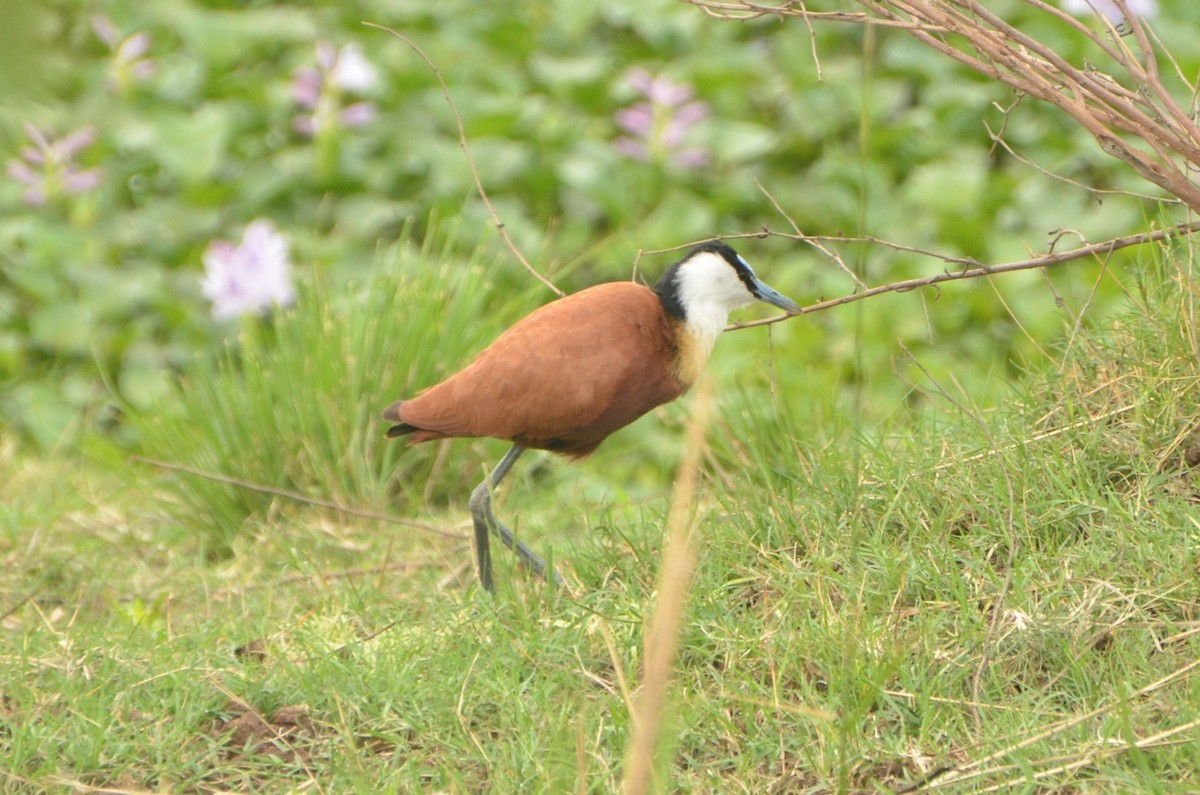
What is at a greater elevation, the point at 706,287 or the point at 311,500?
the point at 706,287

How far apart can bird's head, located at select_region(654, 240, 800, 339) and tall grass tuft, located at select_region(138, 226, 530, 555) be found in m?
1.16

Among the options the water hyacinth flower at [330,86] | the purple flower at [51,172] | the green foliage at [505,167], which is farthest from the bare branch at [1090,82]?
the purple flower at [51,172]

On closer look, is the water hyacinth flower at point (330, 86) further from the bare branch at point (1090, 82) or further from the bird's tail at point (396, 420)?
the bare branch at point (1090, 82)

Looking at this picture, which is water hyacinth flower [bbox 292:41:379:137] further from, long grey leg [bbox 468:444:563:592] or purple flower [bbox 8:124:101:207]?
long grey leg [bbox 468:444:563:592]

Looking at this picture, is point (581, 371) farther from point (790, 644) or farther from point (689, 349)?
point (790, 644)

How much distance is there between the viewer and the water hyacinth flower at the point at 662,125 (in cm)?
582

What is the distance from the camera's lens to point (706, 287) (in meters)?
2.89

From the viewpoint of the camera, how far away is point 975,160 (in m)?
5.85

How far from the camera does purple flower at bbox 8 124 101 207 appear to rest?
561 centimetres

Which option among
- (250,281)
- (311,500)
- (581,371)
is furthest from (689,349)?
(250,281)

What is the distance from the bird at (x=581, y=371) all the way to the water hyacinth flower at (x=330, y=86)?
3120 mm

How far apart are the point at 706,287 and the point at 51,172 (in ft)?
13.0

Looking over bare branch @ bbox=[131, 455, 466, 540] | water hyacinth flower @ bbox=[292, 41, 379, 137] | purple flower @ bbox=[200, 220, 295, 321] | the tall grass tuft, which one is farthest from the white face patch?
water hyacinth flower @ bbox=[292, 41, 379, 137]

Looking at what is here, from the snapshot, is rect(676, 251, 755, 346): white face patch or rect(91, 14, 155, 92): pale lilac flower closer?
rect(676, 251, 755, 346): white face patch
